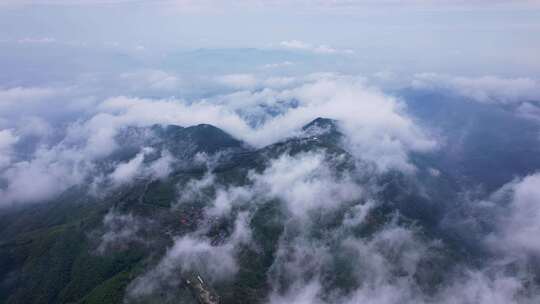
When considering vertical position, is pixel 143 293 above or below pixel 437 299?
above

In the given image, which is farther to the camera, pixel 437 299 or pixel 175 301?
pixel 437 299

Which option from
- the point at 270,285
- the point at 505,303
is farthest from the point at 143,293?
the point at 505,303

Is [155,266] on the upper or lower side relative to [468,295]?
upper

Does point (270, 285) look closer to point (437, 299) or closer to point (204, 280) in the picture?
point (204, 280)

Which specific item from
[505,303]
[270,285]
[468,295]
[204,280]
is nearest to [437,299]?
[468,295]

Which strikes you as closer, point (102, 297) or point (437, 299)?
point (102, 297)

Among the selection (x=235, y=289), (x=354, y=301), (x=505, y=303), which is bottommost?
(x=505, y=303)

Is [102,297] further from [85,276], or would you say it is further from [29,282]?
[29,282]

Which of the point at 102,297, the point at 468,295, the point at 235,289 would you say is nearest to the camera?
the point at 102,297

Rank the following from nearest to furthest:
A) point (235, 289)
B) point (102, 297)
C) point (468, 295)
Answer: point (102, 297)
point (235, 289)
point (468, 295)
